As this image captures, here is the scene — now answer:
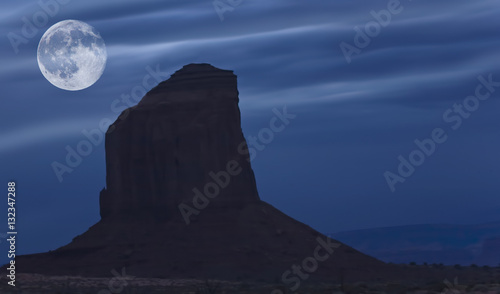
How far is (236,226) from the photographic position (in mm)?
79188

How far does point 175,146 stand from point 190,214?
8.48m

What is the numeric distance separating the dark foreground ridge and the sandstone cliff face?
95 millimetres

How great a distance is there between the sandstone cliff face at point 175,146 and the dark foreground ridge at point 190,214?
0.31ft

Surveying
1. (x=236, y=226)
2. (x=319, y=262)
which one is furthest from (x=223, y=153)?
(x=319, y=262)

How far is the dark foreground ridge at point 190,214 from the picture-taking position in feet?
245

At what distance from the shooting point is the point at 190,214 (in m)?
81.6

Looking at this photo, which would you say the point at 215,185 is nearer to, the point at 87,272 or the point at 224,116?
the point at 224,116

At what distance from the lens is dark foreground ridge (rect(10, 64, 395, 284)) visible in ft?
245

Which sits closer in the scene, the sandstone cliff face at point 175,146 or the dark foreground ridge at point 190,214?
the dark foreground ridge at point 190,214

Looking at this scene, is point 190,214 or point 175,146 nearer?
point 190,214

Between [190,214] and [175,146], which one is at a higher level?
[175,146]

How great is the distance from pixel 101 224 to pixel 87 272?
30.9 feet

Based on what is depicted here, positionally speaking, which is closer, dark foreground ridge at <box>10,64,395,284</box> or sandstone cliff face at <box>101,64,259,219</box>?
dark foreground ridge at <box>10,64,395,284</box>

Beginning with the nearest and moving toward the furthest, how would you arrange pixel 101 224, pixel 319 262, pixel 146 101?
1. pixel 319 262
2. pixel 101 224
3. pixel 146 101
